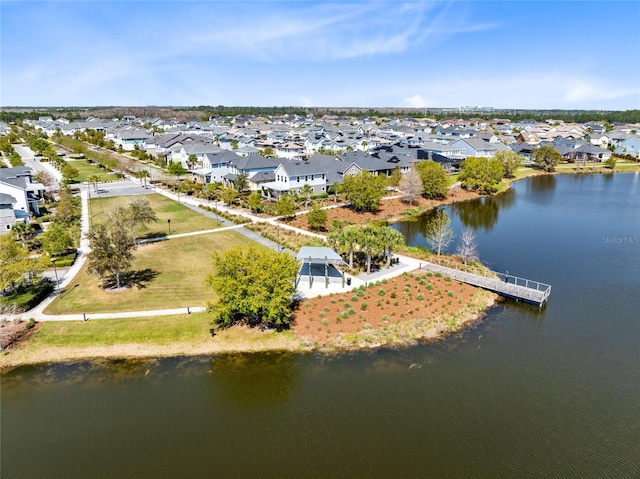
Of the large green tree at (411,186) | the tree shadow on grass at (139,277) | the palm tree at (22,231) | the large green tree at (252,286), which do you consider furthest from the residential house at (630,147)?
the palm tree at (22,231)

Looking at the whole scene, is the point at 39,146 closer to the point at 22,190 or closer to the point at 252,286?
the point at 22,190

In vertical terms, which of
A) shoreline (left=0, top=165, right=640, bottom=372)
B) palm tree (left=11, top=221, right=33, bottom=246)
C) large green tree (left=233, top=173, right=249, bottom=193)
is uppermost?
large green tree (left=233, top=173, right=249, bottom=193)

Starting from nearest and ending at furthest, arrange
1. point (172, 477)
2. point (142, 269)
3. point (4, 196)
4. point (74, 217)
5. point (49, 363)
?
point (172, 477) < point (49, 363) < point (142, 269) < point (4, 196) < point (74, 217)

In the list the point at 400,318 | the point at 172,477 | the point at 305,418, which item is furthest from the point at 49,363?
the point at 400,318

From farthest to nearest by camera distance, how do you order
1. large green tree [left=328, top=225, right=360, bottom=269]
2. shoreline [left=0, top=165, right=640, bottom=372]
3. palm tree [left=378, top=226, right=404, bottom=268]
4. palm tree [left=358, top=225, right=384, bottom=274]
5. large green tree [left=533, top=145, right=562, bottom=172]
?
large green tree [left=533, top=145, right=562, bottom=172] < large green tree [left=328, top=225, right=360, bottom=269] < palm tree [left=378, top=226, right=404, bottom=268] < palm tree [left=358, top=225, right=384, bottom=274] < shoreline [left=0, top=165, right=640, bottom=372]

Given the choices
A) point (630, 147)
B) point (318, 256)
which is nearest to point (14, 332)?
point (318, 256)

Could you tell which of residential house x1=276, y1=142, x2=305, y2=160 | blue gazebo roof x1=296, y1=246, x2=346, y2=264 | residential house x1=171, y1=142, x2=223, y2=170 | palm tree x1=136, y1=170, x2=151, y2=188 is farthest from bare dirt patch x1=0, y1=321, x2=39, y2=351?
residential house x1=276, y1=142, x2=305, y2=160

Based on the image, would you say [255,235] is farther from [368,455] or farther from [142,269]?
[368,455]

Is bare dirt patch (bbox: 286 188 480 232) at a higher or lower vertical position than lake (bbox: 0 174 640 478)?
higher

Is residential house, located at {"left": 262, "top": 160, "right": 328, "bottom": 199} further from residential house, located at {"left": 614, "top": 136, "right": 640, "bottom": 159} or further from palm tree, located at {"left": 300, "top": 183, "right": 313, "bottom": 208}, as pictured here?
residential house, located at {"left": 614, "top": 136, "right": 640, "bottom": 159}
